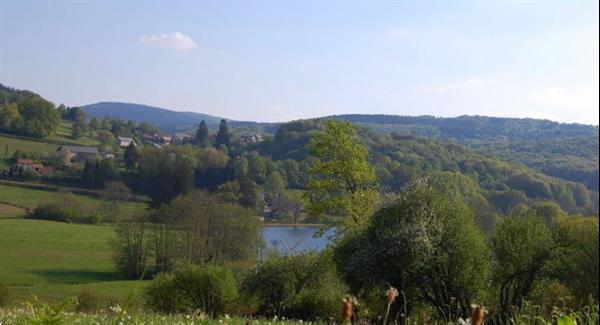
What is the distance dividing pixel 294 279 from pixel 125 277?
2080cm

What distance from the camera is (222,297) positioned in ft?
81.4

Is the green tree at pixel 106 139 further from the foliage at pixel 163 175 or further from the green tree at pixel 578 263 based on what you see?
the green tree at pixel 578 263

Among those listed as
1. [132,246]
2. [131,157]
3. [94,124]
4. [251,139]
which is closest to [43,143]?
[131,157]

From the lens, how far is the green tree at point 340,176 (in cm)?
2083

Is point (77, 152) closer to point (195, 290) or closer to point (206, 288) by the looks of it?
point (195, 290)

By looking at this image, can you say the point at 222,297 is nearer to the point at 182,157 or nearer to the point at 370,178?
the point at 370,178

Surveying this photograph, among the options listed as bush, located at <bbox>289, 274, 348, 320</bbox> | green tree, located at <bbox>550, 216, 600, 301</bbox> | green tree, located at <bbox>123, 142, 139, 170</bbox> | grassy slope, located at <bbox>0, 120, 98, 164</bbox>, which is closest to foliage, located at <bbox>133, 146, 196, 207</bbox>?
green tree, located at <bbox>123, 142, 139, 170</bbox>

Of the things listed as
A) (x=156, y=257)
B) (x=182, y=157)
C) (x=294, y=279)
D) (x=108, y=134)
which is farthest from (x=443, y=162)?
(x=294, y=279)

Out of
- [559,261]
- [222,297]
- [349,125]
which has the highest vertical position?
[349,125]

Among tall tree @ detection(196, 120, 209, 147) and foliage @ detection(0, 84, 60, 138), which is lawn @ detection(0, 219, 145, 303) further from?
tall tree @ detection(196, 120, 209, 147)

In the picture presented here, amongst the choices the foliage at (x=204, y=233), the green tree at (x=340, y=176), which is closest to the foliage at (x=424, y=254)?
the green tree at (x=340, y=176)

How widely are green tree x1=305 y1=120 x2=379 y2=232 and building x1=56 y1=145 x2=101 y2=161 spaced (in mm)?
63189

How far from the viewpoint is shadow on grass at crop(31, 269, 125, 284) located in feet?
89.8

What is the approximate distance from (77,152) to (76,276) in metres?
53.2
